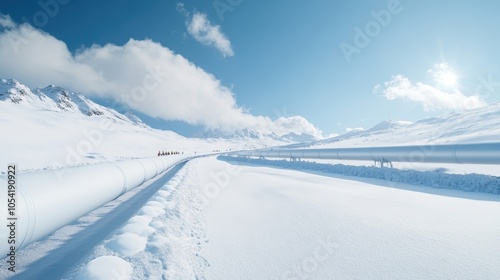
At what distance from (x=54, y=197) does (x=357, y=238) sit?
4420 mm

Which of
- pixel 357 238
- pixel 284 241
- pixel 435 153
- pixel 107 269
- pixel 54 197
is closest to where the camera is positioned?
pixel 107 269

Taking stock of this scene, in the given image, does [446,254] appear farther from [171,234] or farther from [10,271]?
[10,271]

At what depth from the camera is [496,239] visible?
11.4ft

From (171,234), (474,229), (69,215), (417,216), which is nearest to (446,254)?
(474,229)

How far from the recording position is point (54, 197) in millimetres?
3604

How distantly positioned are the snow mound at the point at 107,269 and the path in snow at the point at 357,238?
948mm

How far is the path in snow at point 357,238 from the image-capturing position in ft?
9.59

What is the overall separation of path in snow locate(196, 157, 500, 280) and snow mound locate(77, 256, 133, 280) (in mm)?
948

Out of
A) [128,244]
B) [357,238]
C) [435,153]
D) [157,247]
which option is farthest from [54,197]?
[435,153]

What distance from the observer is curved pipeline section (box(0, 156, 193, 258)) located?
3031 mm

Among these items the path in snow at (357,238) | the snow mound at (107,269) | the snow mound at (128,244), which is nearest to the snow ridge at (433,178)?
the path in snow at (357,238)

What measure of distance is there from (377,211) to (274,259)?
280 centimetres

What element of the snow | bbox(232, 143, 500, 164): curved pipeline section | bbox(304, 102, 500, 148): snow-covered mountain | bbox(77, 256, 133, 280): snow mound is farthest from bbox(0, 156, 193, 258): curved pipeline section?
bbox(304, 102, 500, 148): snow-covered mountain

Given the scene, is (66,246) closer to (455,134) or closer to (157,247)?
(157,247)
